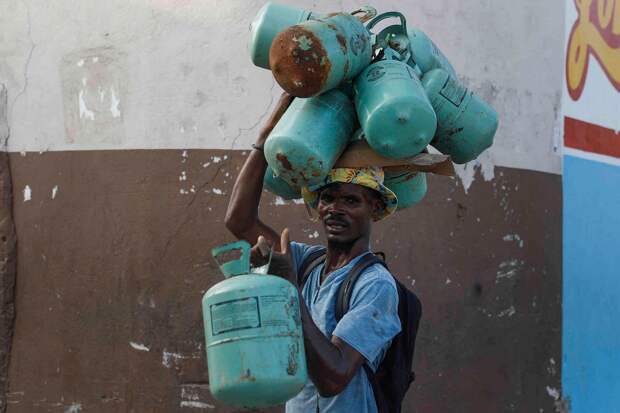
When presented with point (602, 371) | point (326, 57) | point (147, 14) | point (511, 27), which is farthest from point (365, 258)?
point (602, 371)

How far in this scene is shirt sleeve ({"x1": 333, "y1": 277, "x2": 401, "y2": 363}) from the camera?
8.70ft

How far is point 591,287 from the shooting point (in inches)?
244

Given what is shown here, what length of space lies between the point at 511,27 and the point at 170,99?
1993 millimetres

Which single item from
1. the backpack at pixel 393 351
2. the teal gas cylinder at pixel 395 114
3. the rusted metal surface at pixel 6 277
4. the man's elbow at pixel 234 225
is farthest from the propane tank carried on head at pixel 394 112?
the rusted metal surface at pixel 6 277

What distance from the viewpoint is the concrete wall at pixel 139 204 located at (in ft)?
15.5

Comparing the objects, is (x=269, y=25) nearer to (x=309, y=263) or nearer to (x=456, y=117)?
(x=456, y=117)

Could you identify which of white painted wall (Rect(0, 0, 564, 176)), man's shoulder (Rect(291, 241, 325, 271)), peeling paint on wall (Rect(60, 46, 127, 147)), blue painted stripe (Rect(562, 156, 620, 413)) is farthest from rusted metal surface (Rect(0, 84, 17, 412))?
blue painted stripe (Rect(562, 156, 620, 413))

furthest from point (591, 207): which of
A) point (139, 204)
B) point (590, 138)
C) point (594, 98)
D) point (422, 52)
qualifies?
point (422, 52)

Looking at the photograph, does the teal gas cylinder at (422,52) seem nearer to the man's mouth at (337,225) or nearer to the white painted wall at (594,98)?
the man's mouth at (337,225)

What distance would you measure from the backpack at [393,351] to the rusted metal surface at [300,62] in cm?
54

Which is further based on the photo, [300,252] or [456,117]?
[300,252]

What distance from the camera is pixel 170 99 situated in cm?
479

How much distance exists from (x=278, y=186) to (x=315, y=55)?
1.99ft

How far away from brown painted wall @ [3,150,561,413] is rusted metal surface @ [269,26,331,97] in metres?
1.98
